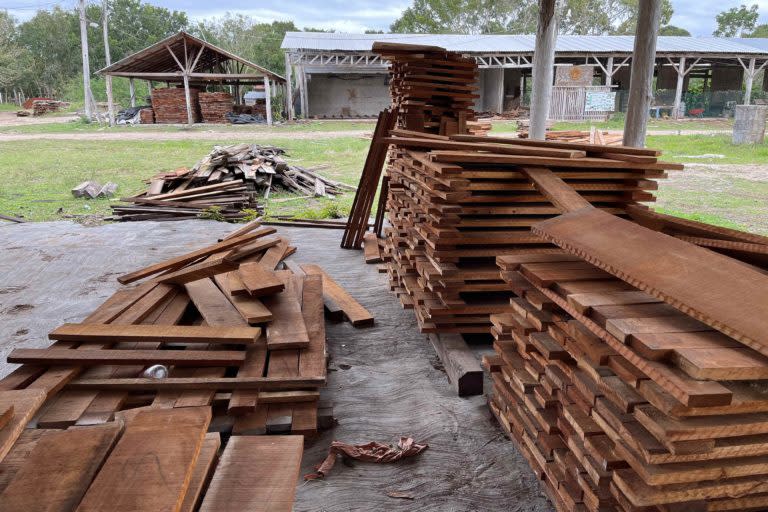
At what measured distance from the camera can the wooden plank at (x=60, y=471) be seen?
6.19 ft

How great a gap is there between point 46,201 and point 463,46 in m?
25.2

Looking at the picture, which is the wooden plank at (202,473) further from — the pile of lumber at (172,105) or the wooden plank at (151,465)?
the pile of lumber at (172,105)

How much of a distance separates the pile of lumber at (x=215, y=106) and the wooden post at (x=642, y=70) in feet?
87.7

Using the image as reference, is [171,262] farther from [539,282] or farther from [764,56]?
[764,56]

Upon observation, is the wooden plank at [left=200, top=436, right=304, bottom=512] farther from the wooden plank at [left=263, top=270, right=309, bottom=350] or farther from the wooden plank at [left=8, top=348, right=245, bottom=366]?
the wooden plank at [left=263, top=270, right=309, bottom=350]

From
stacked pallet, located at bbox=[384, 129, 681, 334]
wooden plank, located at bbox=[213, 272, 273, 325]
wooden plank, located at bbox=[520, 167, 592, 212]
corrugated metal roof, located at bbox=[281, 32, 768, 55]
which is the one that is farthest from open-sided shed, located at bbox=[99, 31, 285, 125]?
wooden plank, located at bbox=[520, 167, 592, 212]

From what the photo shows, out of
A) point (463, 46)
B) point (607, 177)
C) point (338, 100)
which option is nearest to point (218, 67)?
point (338, 100)

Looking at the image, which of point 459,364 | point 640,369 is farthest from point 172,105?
point 640,369

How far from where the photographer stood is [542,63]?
8.20 m

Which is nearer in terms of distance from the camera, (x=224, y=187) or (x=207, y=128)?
(x=224, y=187)

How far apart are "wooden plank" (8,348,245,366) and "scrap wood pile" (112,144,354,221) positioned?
6148mm

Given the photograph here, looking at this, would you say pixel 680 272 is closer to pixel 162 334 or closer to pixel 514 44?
pixel 162 334

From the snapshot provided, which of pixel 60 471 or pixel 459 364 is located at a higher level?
pixel 60 471

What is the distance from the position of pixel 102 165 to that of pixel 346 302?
13.8 m
